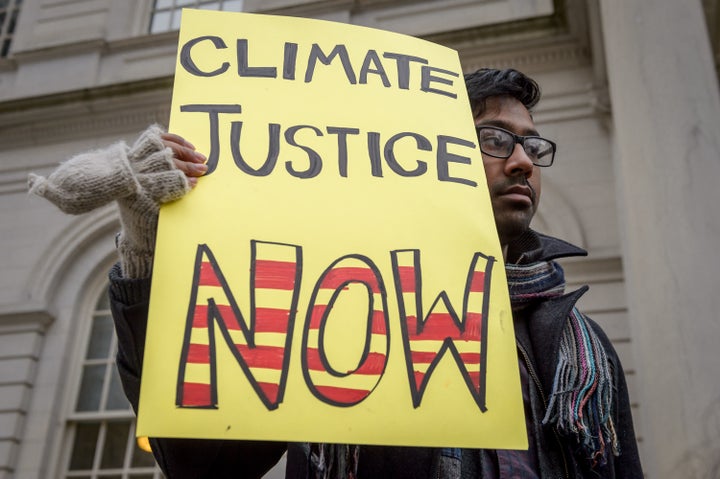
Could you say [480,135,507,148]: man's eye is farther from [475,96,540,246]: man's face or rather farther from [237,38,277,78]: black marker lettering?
[237,38,277,78]: black marker lettering

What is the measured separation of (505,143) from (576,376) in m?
0.63

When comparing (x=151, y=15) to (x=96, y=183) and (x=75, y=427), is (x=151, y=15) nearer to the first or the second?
(x=75, y=427)

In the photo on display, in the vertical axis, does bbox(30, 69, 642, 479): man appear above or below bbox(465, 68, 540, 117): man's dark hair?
below

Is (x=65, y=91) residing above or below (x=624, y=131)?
above

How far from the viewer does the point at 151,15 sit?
10.3m

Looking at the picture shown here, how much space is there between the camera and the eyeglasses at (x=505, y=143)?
179 centimetres

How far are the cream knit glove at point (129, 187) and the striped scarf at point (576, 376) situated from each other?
88 cm

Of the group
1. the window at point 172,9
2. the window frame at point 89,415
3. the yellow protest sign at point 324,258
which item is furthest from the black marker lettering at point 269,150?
the window at point 172,9

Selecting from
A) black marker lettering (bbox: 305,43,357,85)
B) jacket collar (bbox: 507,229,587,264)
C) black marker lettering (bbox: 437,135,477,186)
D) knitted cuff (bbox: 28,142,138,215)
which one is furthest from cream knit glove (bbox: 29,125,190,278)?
jacket collar (bbox: 507,229,587,264)

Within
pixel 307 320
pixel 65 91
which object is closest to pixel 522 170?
pixel 307 320

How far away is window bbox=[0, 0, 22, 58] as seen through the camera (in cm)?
1085

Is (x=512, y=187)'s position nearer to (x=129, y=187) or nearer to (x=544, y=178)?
(x=129, y=187)

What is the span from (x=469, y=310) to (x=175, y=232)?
0.58 m

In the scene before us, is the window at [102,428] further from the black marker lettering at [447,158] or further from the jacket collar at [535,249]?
the black marker lettering at [447,158]
